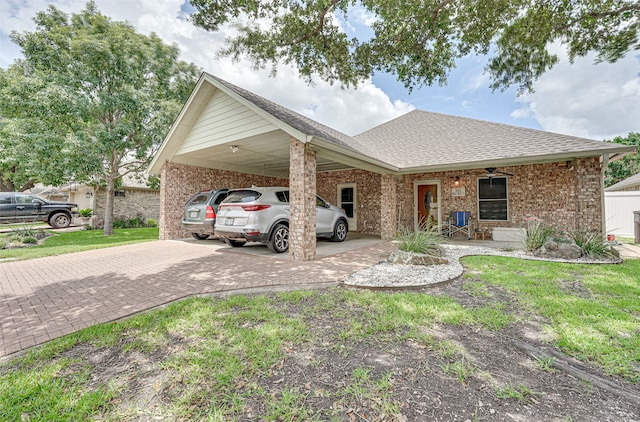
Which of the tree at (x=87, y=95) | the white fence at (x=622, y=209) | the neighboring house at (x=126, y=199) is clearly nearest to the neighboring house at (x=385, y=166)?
the tree at (x=87, y=95)

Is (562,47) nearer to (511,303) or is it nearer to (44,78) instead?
(511,303)

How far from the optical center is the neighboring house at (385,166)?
21.8 ft

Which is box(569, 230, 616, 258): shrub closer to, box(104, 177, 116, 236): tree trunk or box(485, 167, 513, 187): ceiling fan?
box(485, 167, 513, 187): ceiling fan

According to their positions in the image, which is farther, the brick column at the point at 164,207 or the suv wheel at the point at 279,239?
the brick column at the point at 164,207

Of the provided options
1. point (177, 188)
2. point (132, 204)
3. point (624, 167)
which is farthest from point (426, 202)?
point (624, 167)

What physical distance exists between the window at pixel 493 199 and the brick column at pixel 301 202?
7.30 meters

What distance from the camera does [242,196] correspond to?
21.9ft

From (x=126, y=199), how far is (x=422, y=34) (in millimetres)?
19660

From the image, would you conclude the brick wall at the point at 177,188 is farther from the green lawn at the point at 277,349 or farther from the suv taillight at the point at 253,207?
the green lawn at the point at 277,349

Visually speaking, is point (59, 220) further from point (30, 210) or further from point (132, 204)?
point (132, 204)

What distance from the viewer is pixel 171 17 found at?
7523 mm

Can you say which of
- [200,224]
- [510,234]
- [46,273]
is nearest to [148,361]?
[46,273]

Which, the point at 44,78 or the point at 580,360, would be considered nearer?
the point at 580,360

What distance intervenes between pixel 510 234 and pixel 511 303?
6.87 metres
